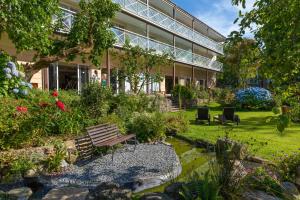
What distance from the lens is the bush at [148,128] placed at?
10.9 metres

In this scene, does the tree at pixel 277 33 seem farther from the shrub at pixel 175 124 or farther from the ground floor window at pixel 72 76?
the ground floor window at pixel 72 76

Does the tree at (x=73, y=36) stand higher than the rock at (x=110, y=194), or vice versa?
the tree at (x=73, y=36)

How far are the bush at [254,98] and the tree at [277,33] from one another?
2000 cm

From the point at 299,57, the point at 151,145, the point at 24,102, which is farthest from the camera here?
the point at 151,145

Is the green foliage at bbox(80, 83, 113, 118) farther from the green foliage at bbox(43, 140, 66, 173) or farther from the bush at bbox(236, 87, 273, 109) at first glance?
the bush at bbox(236, 87, 273, 109)

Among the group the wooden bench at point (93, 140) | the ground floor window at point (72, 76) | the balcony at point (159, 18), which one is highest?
the balcony at point (159, 18)

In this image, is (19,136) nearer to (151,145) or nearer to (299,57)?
(151,145)

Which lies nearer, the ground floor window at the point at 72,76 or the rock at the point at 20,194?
the rock at the point at 20,194

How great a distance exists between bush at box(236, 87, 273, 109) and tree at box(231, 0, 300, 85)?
2000 cm

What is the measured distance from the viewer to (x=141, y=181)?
6312 millimetres

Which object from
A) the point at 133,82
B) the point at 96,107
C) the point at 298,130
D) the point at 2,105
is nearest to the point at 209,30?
the point at 133,82

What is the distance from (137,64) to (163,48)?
6807 mm

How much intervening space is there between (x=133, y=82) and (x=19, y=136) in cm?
1209

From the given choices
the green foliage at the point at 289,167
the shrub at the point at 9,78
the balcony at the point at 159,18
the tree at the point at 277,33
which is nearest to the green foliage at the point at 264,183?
the green foliage at the point at 289,167
